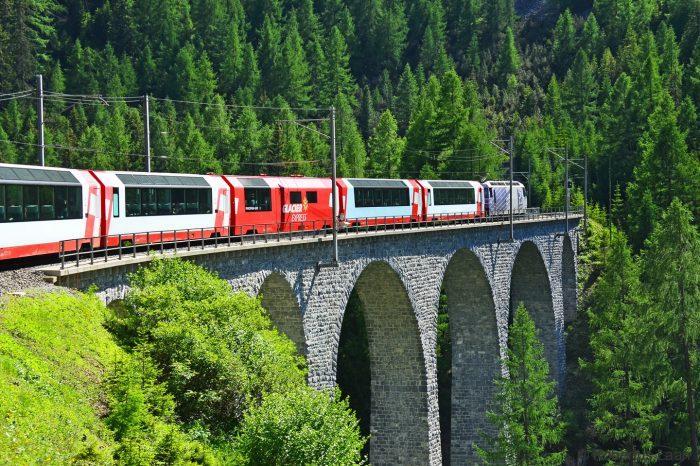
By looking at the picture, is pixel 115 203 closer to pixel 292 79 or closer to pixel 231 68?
pixel 292 79

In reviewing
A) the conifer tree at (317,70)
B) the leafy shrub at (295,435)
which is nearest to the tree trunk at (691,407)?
the leafy shrub at (295,435)

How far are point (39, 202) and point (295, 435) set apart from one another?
12.0 m

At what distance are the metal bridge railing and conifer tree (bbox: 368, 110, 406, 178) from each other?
4950cm

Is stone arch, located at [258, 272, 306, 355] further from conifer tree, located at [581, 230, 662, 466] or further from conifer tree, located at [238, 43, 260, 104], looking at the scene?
conifer tree, located at [238, 43, 260, 104]

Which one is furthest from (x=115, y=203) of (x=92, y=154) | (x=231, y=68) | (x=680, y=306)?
(x=231, y=68)

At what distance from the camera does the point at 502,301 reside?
2437 inches

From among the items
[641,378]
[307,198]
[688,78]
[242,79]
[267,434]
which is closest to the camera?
[267,434]

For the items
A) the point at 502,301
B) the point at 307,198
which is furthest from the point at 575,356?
the point at 307,198

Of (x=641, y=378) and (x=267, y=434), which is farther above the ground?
(x=267, y=434)

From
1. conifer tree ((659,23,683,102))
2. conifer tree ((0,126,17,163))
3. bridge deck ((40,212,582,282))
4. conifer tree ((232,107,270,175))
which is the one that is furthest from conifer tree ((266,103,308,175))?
bridge deck ((40,212,582,282))

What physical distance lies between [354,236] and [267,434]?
19872 mm

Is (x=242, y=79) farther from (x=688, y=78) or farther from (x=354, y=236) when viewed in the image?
(x=354, y=236)

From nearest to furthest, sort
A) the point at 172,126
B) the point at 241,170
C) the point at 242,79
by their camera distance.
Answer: the point at 241,170 → the point at 172,126 → the point at 242,79

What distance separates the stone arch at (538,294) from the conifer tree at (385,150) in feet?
130
